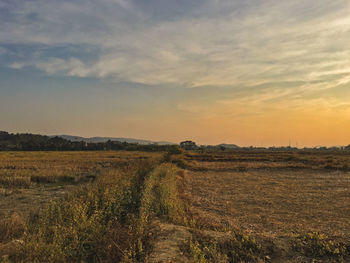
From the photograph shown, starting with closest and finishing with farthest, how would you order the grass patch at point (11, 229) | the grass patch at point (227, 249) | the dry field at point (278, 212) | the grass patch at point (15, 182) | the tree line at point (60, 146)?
1. the grass patch at point (227, 249)
2. the dry field at point (278, 212)
3. the grass patch at point (11, 229)
4. the grass patch at point (15, 182)
5. the tree line at point (60, 146)

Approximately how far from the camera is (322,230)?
802 centimetres

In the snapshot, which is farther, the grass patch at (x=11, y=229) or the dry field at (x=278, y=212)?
the grass patch at (x=11, y=229)

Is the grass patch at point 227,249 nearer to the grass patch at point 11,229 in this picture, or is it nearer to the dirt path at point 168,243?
the dirt path at point 168,243

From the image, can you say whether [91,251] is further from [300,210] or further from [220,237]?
[300,210]

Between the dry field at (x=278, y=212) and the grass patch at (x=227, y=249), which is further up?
the grass patch at (x=227, y=249)

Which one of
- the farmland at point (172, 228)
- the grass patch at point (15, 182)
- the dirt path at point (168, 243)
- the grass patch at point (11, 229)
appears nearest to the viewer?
the dirt path at point (168, 243)

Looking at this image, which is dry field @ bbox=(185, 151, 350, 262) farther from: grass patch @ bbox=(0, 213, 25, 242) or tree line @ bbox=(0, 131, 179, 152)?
tree line @ bbox=(0, 131, 179, 152)

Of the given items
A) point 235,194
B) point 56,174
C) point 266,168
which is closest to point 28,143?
point 56,174

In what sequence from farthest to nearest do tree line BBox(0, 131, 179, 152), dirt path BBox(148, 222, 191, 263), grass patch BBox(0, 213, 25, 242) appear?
tree line BBox(0, 131, 179, 152) < grass patch BBox(0, 213, 25, 242) < dirt path BBox(148, 222, 191, 263)

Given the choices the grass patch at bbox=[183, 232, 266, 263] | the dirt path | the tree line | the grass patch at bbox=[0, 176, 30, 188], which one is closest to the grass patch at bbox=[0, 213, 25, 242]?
the dirt path

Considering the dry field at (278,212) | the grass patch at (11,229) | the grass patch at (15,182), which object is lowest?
the grass patch at (15,182)

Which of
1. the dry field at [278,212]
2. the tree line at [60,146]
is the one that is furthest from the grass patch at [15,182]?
the tree line at [60,146]

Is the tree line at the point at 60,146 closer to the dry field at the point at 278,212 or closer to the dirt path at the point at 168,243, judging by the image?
the dry field at the point at 278,212

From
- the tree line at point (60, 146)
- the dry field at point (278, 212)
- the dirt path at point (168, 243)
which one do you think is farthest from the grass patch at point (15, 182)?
the tree line at point (60, 146)
